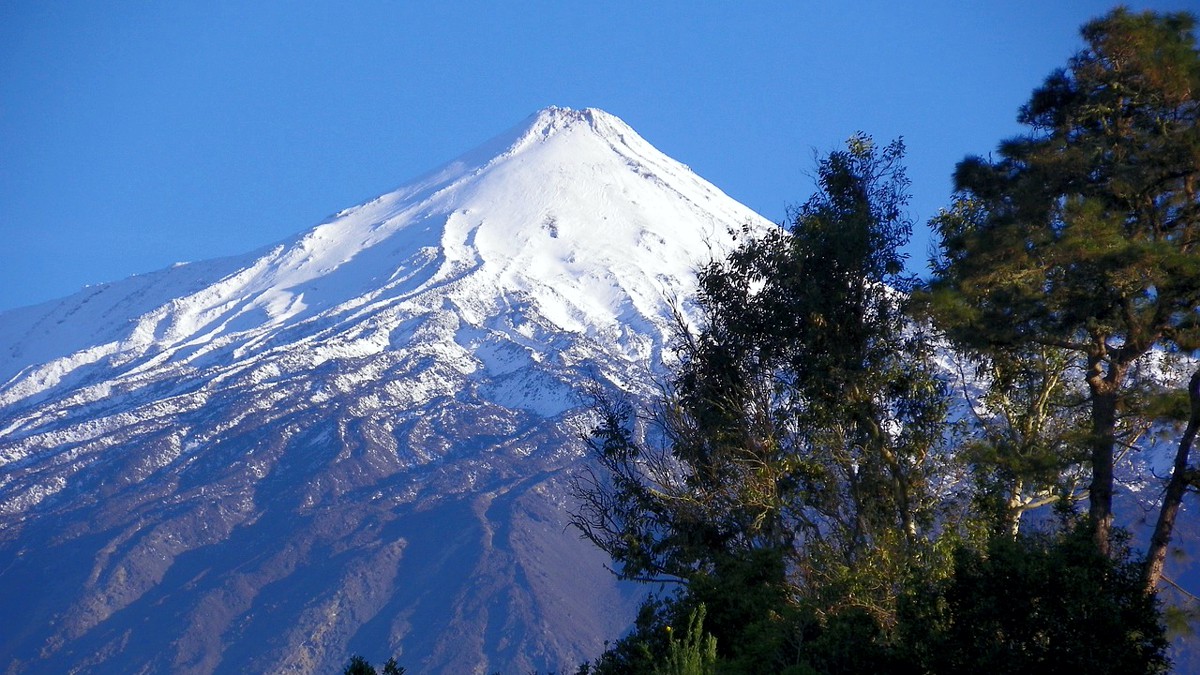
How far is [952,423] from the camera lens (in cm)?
1712

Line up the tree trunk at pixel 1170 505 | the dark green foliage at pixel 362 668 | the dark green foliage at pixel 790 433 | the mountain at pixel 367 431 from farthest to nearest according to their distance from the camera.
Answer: the mountain at pixel 367 431 → the dark green foliage at pixel 790 433 → the dark green foliage at pixel 362 668 → the tree trunk at pixel 1170 505

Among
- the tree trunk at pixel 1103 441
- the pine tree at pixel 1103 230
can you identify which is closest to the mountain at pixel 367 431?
the pine tree at pixel 1103 230

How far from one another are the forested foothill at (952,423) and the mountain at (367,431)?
7088cm

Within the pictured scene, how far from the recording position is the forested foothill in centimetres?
1169

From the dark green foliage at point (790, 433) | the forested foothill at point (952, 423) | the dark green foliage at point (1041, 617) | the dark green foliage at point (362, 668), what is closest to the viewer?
the dark green foliage at point (1041, 617)

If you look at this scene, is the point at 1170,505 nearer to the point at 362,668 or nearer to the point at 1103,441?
the point at 1103,441

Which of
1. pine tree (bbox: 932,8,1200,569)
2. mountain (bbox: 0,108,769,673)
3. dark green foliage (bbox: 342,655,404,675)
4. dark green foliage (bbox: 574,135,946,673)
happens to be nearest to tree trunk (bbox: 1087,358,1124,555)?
pine tree (bbox: 932,8,1200,569)

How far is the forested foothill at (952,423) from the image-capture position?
11.7 meters

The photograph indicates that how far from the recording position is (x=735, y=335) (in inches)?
738

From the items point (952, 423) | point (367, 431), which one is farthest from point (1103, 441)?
point (367, 431)

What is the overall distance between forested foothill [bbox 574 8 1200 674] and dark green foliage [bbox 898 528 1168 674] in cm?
2

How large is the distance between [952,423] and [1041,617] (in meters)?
6.32

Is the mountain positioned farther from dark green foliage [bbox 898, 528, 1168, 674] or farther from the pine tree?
dark green foliage [bbox 898, 528, 1168, 674]

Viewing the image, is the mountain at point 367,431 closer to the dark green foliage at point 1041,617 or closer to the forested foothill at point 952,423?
the forested foothill at point 952,423
